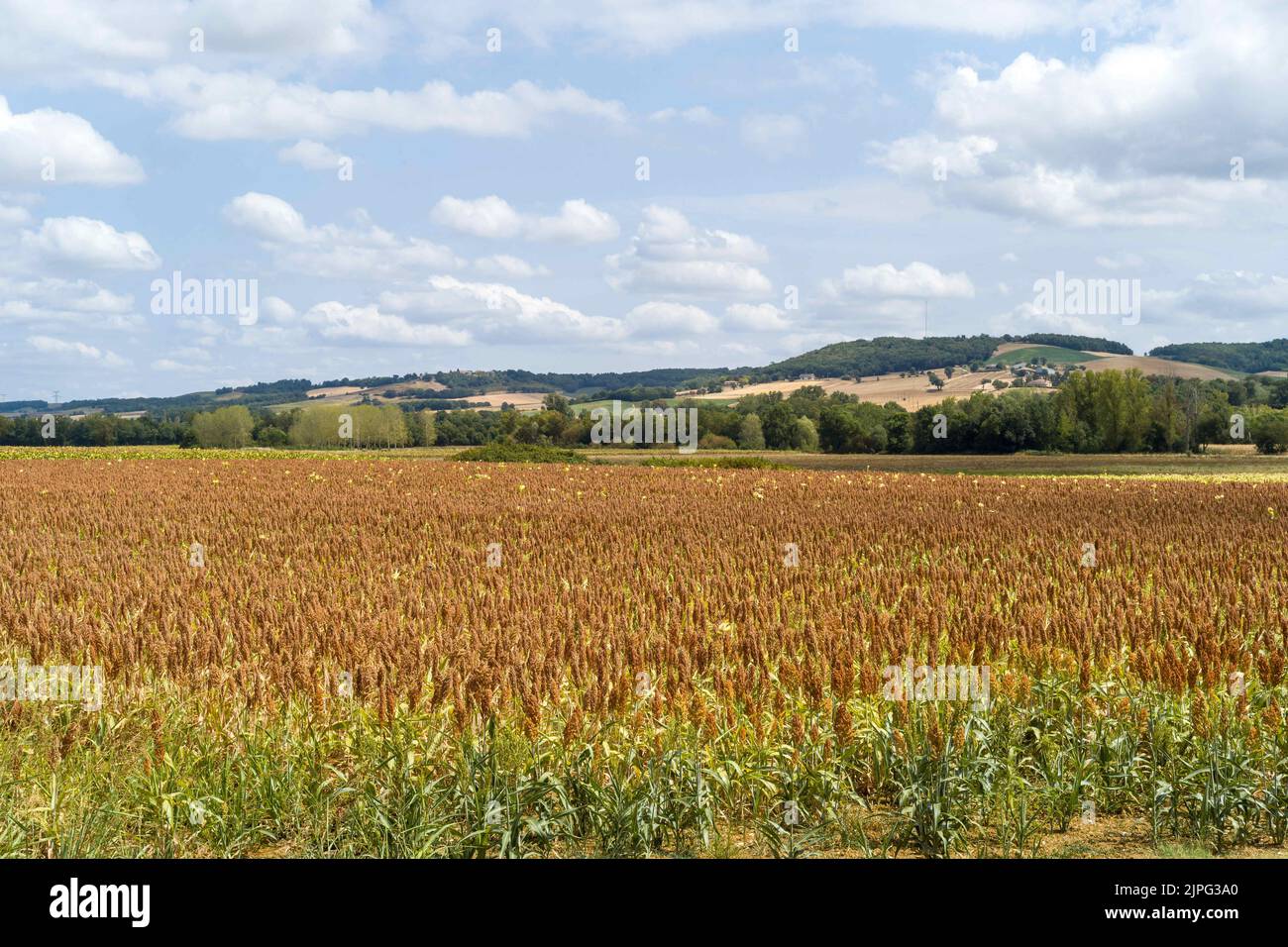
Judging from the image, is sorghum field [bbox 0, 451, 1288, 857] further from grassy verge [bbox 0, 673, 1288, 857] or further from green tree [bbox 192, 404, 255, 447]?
green tree [bbox 192, 404, 255, 447]

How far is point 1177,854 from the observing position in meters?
5.66

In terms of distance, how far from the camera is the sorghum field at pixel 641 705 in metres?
5.88

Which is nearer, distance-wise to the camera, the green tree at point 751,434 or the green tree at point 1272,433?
the green tree at point 1272,433

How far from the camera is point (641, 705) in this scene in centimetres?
757

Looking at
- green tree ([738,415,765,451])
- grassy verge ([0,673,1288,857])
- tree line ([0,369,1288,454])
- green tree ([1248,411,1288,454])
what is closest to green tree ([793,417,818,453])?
tree line ([0,369,1288,454])

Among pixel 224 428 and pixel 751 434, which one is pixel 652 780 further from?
pixel 224 428

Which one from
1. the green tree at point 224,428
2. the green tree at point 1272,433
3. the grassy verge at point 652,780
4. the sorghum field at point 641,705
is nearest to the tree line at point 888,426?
the green tree at point 1272,433

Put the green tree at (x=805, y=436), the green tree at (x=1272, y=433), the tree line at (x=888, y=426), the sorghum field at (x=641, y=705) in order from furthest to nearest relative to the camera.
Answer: the green tree at (x=805, y=436) → the tree line at (x=888, y=426) → the green tree at (x=1272, y=433) → the sorghum field at (x=641, y=705)

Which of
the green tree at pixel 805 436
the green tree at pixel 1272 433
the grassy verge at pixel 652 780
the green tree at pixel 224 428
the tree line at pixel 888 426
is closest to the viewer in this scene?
the grassy verge at pixel 652 780

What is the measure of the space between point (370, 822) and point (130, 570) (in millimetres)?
10371

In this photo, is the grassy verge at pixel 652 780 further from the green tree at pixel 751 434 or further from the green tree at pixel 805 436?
the green tree at pixel 751 434

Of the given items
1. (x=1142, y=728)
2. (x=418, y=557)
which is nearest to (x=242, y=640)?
(x=418, y=557)

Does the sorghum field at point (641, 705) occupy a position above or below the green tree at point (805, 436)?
below
